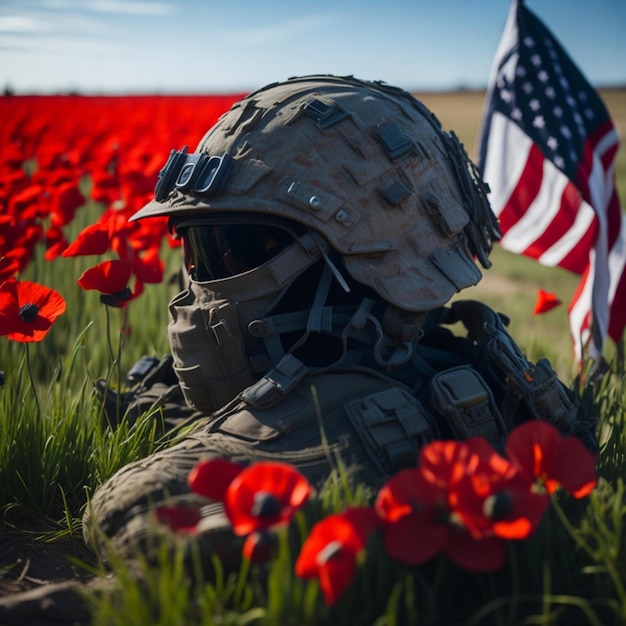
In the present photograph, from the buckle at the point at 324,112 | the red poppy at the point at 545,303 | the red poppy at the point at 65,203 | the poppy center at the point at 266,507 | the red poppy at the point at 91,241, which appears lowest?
the red poppy at the point at 545,303

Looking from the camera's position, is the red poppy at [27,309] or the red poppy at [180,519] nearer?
the red poppy at [180,519]

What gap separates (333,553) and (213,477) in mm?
391

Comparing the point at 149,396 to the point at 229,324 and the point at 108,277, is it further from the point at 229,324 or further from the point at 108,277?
the point at 229,324

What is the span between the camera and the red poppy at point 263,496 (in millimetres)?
1862

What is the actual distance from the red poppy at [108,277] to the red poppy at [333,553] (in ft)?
5.43

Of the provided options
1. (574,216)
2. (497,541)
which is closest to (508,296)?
(574,216)

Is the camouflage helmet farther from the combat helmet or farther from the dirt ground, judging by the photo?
the dirt ground

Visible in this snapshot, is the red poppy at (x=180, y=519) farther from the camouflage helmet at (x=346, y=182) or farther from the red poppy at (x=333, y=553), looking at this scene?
the camouflage helmet at (x=346, y=182)

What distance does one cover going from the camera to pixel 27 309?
9.68 ft

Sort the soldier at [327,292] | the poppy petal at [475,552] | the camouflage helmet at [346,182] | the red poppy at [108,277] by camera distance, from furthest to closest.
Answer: the red poppy at [108,277], the camouflage helmet at [346,182], the soldier at [327,292], the poppy petal at [475,552]

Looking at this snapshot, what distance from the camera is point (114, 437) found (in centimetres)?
307

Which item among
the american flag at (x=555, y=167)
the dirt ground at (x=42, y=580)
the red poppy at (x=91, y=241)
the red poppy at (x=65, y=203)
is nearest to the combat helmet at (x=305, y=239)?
the red poppy at (x=91, y=241)

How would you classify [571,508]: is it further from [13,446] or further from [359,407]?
[13,446]

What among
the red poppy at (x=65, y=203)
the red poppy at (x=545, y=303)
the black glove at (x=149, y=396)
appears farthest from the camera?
the red poppy at (x=65, y=203)
